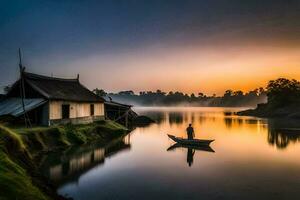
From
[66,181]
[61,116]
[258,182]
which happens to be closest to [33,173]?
[66,181]

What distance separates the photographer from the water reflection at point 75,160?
20.0 meters

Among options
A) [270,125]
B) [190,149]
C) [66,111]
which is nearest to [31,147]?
[66,111]

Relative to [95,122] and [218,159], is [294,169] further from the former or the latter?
[95,122]

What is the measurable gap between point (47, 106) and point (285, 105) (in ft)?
306

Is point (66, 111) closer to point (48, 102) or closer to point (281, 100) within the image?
point (48, 102)

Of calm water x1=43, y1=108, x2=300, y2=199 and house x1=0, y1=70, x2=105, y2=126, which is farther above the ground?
house x1=0, y1=70, x2=105, y2=126

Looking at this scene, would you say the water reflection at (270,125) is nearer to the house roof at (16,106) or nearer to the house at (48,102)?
the house at (48,102)

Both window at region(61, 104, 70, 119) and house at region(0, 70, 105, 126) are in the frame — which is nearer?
house at region(0, 70, 105, 126)

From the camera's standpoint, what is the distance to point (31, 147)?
25.6 metres

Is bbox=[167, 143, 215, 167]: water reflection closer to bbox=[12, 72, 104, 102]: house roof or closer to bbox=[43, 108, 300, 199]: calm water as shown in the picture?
bbox=[43, 108, 300, 199]: calm water

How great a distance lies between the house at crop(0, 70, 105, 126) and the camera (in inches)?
1254

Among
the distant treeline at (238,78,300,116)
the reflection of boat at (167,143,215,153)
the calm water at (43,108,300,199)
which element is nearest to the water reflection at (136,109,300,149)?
the calm water at (43,108,300,199)

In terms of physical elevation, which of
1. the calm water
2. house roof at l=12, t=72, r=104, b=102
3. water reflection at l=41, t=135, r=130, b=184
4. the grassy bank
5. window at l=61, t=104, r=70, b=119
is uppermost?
house roof at l=12, t=72, r=104, b=102

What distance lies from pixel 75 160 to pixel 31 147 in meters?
4.45
